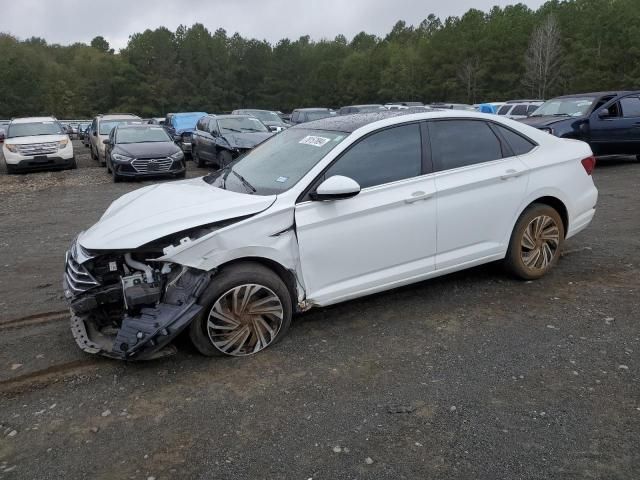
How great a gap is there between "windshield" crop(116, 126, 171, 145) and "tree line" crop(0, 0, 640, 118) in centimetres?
4185

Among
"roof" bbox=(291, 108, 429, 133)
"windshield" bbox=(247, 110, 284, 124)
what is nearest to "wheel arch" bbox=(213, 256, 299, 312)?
"roof" bbox=(291, 108, 429, 133)

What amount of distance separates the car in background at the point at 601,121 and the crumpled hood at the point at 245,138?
6.47 m

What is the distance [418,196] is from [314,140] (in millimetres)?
994

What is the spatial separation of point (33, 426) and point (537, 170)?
4.45 metres

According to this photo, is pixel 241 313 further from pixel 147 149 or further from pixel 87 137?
pixel 87 137

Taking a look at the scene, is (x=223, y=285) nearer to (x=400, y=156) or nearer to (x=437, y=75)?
(x=400, y=156)

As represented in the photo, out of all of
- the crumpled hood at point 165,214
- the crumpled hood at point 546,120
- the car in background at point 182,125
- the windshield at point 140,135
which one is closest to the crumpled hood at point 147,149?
the windshield at point 140,135

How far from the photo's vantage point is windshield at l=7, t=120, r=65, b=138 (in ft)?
53.6

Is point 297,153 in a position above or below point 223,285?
above

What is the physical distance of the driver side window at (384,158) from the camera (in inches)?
165

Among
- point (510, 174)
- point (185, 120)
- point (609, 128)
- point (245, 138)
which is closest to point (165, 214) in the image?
point (510, 174)

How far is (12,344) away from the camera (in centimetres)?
418

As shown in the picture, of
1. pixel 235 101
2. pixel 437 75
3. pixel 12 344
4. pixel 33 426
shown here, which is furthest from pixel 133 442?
A: pixel 235 101

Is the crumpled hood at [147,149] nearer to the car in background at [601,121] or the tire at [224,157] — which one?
the tire at [224,157]
